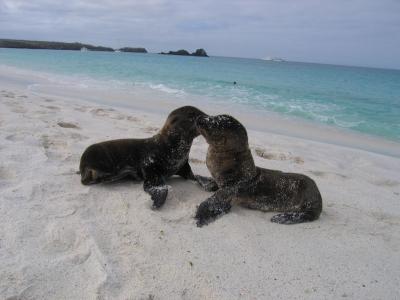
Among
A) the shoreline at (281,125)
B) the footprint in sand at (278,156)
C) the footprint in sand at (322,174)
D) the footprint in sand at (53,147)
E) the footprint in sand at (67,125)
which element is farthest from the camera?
the shoreline at (281,125)

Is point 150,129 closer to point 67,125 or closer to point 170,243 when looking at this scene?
point 67,125

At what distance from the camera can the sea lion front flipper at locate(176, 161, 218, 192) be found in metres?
4.63

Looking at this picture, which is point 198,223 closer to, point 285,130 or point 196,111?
point 196,111

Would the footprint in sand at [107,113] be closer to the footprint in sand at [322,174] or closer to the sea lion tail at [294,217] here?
the footprint in sand at [322,174]

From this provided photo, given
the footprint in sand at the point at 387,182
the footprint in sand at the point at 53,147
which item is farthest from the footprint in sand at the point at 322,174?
the footprint in sand at the point at 53,147

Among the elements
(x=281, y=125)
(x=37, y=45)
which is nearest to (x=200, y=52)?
(x=37, y=45)

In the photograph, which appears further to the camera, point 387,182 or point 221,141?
point 387,182

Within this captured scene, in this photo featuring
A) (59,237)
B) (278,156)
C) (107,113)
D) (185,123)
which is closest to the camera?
(59,237)

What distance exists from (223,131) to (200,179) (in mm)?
937

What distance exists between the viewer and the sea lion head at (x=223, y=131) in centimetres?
410

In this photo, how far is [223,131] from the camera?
4.12m

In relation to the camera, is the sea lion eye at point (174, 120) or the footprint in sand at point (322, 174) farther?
the footprint in sand at point (322, 174)

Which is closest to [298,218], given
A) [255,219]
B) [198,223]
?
[255,219]

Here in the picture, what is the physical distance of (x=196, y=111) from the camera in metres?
4.61
